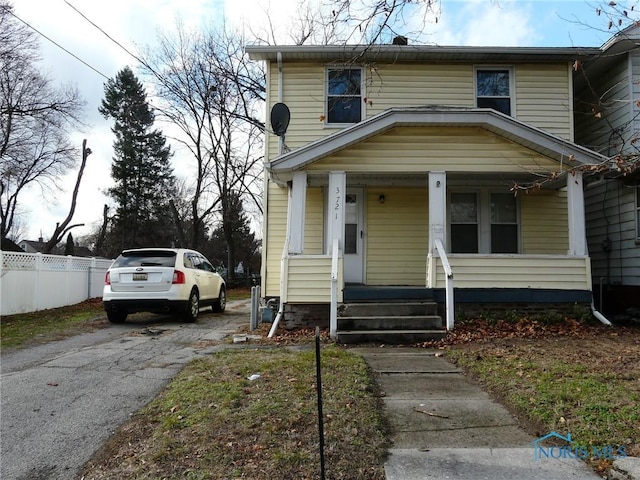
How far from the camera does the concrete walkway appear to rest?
287cm

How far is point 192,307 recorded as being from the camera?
10.5m

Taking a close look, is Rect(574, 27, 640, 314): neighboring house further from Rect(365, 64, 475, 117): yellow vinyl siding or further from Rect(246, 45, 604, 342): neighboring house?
Rect(365, 64, 475, 117): yellow vinyl siding

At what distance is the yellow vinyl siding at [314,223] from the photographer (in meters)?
10.3

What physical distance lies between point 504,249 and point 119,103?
3845cm

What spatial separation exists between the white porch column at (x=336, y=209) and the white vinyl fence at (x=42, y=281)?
7.87m

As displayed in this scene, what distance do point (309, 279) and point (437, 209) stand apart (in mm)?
2663

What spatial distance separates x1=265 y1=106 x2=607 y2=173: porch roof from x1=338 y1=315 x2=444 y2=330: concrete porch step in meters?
3.05

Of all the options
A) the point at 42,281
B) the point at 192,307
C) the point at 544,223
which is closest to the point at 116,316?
the point at 192,307

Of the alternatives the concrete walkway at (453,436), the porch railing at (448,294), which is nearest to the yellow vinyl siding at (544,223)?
the porch railing at (448,294)

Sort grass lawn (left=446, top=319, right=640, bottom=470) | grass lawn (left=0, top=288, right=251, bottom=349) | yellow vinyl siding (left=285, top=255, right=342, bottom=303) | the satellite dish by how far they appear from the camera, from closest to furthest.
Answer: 1. grass lawn (left=446, top=319, right=640, bottom=470)
2. grass lawn (left=0, top=288, right=251, bottom=349)
3. yellow vinyl siding (left=285, top=255, right=342, bottom=303)
4. the satellite dish

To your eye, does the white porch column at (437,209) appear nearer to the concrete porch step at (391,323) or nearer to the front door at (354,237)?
the concrete porch step at (391,323)

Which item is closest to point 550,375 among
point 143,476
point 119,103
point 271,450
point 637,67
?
point 271,450

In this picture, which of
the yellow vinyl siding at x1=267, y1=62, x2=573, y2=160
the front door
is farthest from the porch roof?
the yellow vinyl siding at x1=267, y1=62, x2=573, y2=160

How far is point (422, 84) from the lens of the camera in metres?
10.8
